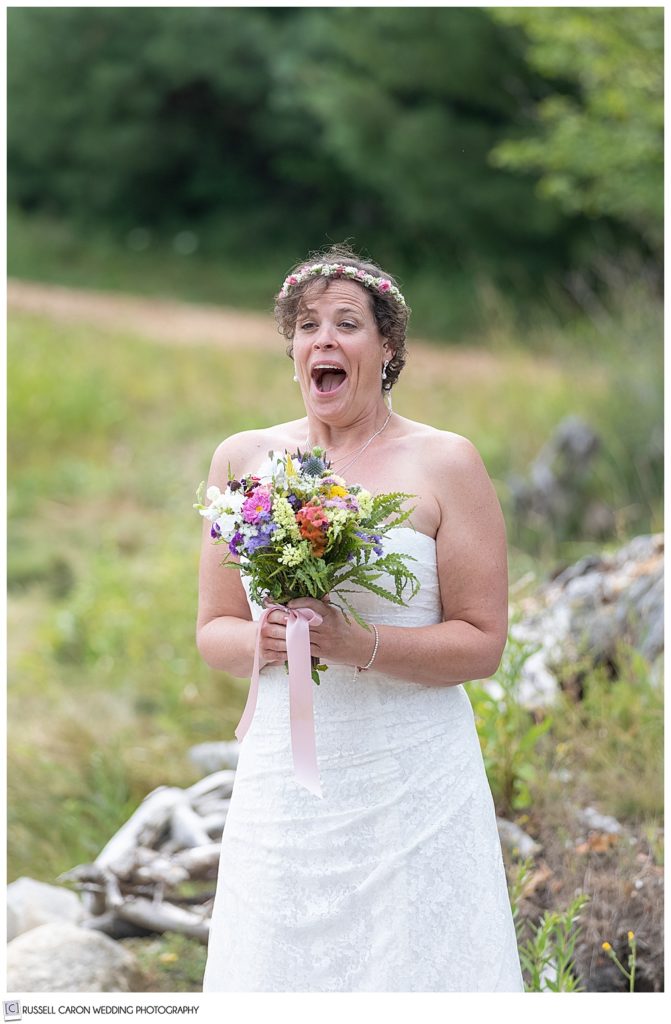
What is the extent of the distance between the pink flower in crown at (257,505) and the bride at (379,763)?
0.75 feet

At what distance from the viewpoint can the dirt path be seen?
49.6ft

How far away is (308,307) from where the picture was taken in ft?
8.95

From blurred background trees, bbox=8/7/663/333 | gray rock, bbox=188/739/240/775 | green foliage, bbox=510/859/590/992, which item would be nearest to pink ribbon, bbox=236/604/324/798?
green foliage, bbox=510/859/590/992

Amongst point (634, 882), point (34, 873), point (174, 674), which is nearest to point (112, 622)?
point (174, 674)

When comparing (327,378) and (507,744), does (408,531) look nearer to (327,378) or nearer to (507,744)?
(327,378)

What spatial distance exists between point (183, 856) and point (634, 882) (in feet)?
5.53

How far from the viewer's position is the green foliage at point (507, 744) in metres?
4.05

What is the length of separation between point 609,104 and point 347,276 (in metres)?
10.8

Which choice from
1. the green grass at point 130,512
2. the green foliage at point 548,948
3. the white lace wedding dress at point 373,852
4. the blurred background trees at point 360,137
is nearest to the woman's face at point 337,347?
the white lace wedding dress at point 373,852

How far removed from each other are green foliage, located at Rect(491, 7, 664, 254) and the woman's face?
31.4 ft

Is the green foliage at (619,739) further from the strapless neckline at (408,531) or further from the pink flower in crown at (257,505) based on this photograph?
the pink flower in crown at (257,505)

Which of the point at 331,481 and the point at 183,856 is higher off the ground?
the point at 331,481

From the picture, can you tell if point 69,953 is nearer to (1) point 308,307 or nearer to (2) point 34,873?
(2) point 34,873

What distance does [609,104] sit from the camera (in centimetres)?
1249
